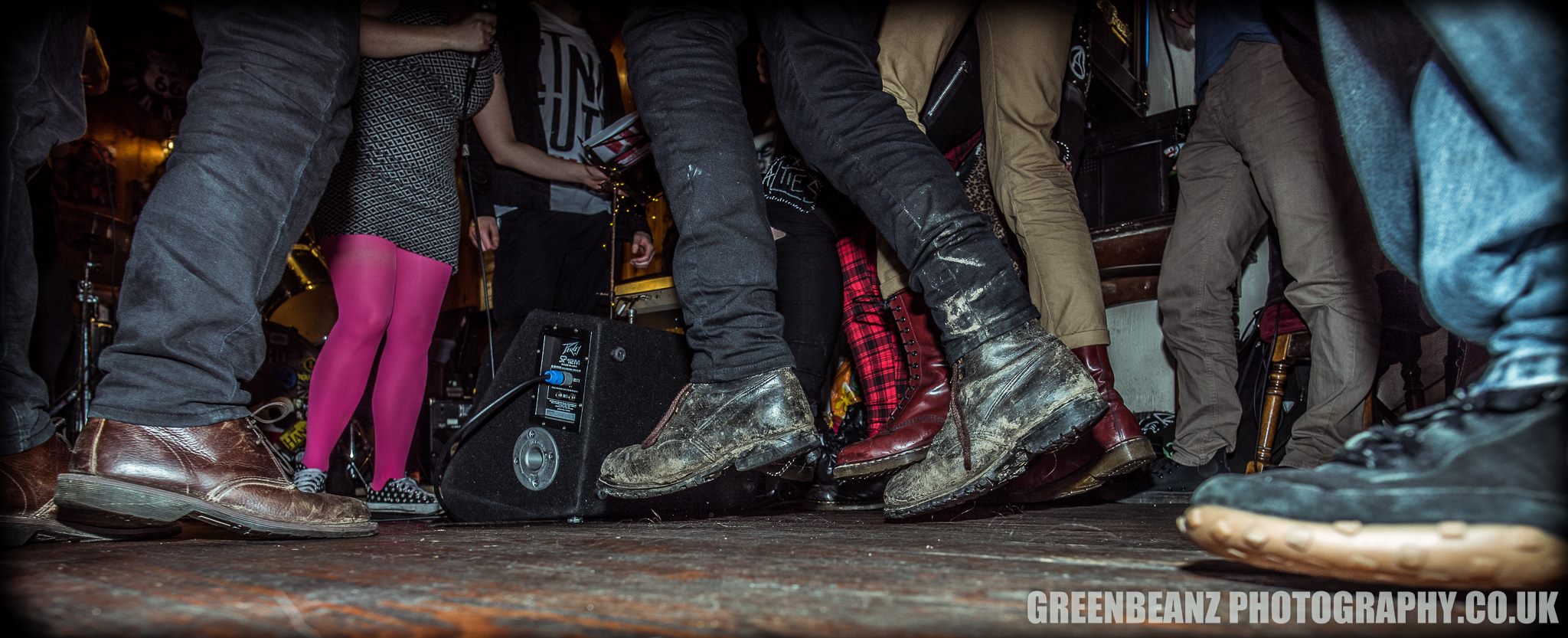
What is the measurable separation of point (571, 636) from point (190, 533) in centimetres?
120

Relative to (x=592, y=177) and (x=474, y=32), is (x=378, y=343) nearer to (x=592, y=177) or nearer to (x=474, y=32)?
(x=474, y=32)

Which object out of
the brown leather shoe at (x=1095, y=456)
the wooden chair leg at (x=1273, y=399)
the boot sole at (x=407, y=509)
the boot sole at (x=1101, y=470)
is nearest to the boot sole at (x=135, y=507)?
the boot sole at (x=407, y=509)

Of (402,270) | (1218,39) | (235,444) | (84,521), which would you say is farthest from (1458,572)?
(1218,39)

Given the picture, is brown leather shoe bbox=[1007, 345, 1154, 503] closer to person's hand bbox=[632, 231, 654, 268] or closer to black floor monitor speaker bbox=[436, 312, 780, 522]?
black floor monitor speaker bbox=[436, 312, 780, 522]

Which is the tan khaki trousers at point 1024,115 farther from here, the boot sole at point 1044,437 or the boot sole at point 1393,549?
the boot sole at point 1393,549

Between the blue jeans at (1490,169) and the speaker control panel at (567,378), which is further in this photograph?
the speaker control panel at (567,378)

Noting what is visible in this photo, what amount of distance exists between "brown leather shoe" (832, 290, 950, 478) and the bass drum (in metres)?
3.16

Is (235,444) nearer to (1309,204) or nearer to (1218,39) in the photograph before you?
(1309,204)

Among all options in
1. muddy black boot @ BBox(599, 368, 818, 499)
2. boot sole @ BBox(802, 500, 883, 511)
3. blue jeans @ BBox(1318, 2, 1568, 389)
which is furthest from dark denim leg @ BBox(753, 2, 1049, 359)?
boot sole @ BBox(802, 500, 883, 511)

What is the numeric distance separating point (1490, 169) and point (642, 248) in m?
2.72

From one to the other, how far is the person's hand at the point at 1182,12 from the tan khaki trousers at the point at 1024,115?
1.38m

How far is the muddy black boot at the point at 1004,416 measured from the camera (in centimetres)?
100

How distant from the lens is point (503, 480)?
5.08 feet

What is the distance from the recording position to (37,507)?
3.26ft
